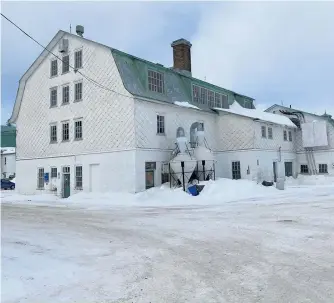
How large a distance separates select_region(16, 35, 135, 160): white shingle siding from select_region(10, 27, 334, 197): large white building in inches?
2.7

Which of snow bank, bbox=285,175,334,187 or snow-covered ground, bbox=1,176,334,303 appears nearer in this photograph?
snow-covered ground, bbox=1,176,334,303

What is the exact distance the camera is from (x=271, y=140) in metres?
29.4

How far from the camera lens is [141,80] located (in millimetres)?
23172

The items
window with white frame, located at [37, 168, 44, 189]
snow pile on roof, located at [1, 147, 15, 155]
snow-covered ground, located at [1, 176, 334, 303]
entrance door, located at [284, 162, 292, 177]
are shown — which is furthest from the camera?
snow pile on roof, located at [1, 147, 15, 155]

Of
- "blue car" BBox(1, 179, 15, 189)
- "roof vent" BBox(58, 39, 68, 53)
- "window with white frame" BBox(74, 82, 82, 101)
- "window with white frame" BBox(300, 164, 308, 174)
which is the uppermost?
"roof vent" BBox(58, 39, 68, 53)

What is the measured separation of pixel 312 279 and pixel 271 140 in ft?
82.0

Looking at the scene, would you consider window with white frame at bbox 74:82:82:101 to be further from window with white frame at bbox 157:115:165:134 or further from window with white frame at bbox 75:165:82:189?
window with white frame at bbox 157:115:165:134

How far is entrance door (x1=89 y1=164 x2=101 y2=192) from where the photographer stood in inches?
899

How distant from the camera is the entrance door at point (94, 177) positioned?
22844mm

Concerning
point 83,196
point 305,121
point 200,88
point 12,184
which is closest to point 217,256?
point 83,196

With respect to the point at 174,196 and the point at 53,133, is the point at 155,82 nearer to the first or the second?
the point at 174,196

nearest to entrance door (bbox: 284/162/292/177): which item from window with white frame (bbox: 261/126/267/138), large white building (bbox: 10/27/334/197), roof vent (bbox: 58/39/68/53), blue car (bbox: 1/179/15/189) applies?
large white building (bbox: 10/27/334/197)

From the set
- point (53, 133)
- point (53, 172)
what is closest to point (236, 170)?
point (53, 172)

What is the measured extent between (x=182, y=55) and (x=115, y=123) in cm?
1184
